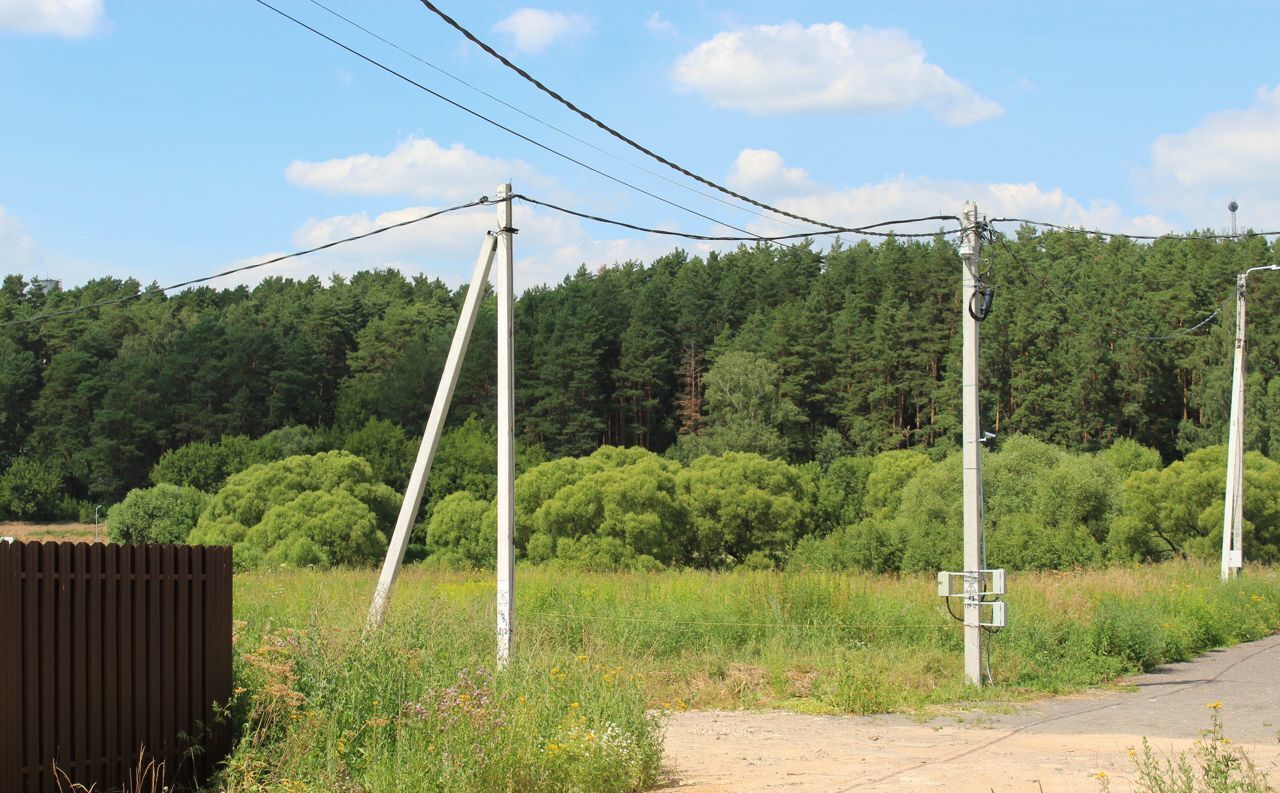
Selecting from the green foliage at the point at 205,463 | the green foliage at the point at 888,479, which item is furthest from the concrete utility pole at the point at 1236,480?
the green foliage at the point at 205,463

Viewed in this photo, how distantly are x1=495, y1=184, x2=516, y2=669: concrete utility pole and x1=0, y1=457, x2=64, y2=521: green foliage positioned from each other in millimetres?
79992

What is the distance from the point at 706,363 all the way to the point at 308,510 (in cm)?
4132

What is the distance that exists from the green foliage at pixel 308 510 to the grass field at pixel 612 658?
1236 inches

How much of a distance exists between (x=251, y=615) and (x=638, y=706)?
5449mm

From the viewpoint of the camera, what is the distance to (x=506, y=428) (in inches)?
580

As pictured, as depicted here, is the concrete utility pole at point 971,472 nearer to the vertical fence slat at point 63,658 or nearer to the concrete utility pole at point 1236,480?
the vertical fence slat at point 63,658

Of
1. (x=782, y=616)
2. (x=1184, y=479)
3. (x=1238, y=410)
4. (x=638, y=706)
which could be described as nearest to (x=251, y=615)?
(x=638, y=706)

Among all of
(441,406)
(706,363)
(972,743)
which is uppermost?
(706,363)

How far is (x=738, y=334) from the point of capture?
307 feet

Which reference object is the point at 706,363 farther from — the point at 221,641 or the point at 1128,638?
the point at 221,641

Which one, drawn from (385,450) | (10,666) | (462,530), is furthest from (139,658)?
(385,450)

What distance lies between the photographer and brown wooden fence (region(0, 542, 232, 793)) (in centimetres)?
797

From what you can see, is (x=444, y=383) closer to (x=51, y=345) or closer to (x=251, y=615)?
(x=251, y=615)

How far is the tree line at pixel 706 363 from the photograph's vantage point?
246ft
